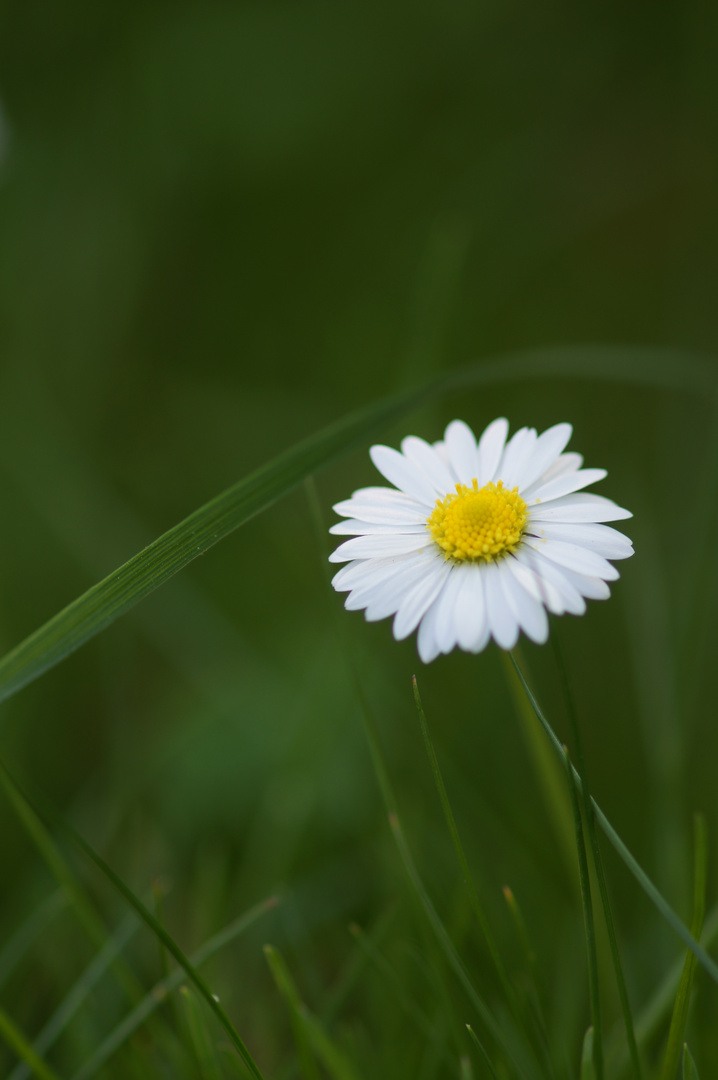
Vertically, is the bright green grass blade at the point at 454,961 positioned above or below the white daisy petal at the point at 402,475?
below

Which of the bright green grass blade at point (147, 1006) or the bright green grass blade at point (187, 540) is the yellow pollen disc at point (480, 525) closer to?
the bright green grass blade at point (187, 540)

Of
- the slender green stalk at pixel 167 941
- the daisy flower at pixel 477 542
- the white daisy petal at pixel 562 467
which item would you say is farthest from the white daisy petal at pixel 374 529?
the slender green stalk at pixel 167 941

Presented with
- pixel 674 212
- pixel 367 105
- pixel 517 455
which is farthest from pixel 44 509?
pixel 674 212

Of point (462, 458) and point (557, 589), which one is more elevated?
point (462, 458)

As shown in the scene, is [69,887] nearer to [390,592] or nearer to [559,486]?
[390,592]

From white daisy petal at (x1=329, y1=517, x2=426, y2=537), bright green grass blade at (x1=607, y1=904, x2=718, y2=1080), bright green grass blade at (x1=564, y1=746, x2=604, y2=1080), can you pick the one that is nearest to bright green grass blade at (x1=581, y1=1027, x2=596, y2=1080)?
bright green grass blade at (x1=564, y1=746, x2=604, y2=1080)

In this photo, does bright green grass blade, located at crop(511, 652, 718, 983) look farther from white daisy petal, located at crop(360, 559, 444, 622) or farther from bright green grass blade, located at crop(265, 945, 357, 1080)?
bright green grass blade, located at crop(265, 945, 357, 1080)

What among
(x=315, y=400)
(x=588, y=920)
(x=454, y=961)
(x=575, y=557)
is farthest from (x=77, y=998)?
(x=315, y=400)
